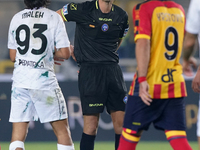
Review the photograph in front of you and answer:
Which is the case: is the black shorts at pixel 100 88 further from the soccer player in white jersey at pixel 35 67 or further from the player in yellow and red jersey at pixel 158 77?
the player in yellow and red jersey at pixel 158 77

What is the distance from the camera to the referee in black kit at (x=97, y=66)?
4.77 m

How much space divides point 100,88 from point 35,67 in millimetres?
881

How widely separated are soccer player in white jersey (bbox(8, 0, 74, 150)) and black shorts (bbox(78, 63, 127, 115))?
1.87 feet

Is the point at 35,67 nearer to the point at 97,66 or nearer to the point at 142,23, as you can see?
the point at 97,66

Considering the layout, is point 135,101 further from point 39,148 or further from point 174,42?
point 39,148

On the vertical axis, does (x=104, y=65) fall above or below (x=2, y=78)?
above

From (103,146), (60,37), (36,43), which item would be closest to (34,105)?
(36,43)

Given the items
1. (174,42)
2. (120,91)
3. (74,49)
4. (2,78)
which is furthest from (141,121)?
(2,78)

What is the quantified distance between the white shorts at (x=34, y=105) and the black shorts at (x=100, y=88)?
591mm

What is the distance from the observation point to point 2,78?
7.87 metres

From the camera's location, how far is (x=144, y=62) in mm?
3596

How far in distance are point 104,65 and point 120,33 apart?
0.47m

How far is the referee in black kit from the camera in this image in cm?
477

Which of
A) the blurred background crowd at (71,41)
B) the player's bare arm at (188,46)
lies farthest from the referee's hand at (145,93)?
the blurred background crowd at (71,41)
